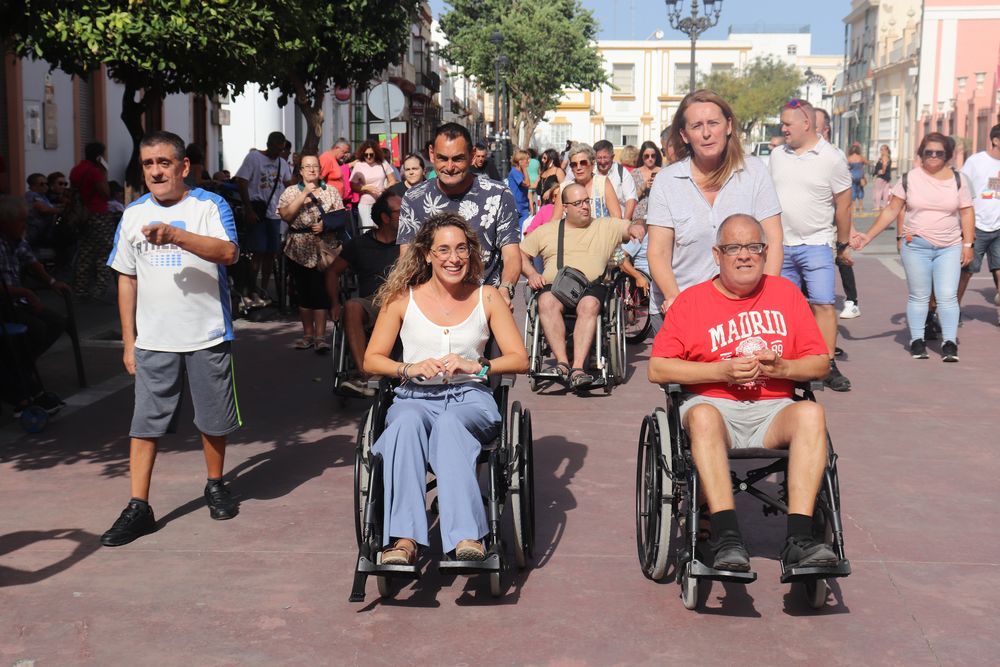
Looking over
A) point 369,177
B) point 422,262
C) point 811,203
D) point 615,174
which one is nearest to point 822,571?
point 422,262

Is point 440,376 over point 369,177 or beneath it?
beneath

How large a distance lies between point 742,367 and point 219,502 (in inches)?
97.8

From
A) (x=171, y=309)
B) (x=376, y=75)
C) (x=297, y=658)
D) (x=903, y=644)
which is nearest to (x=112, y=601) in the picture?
(x=297, y=658)

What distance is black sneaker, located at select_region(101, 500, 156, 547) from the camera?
538 cm

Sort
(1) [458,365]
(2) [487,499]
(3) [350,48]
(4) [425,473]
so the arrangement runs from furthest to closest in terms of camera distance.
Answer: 1. (3) [350,48]
2. (1) [458,365]
3. (2) [487,499]
4. (4) [425,473]

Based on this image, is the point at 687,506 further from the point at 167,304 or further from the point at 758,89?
the point at 758,89

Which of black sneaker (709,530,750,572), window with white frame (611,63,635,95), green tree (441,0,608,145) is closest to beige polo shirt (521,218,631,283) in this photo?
black sneaker (709,530,750,572)

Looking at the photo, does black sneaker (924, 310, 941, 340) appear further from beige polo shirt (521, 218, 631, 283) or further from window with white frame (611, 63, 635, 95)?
window with white frame (611, 63, 635, 95)

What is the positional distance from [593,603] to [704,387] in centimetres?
89

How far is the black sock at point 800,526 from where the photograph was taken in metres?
4.41

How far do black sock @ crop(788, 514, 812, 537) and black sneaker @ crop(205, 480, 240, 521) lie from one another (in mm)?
2565

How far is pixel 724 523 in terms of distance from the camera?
4465mm

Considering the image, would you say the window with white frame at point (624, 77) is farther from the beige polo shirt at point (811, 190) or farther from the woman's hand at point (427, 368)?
the woman's hand at point (427, 368)

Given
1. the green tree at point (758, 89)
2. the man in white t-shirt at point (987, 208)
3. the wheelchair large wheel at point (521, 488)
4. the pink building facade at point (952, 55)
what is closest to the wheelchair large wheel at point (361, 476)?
the wheelchair large wheel at point (521, 488)
